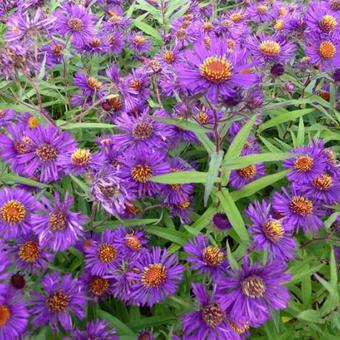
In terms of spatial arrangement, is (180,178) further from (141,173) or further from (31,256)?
(31,256)

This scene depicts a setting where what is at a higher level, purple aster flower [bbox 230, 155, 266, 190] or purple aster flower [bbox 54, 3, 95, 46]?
purple aster flower [bbox 54, 3, 95, 46]

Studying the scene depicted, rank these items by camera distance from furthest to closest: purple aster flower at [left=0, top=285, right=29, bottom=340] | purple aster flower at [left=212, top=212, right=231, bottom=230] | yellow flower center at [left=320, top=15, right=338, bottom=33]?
1. yellow flower center at [left=320, top=15, right=338, bottom=33]
2. purple aster flower at [left=212, top=212, right=231, bottom=230]
3. purple aster flower at [left=0, top=285, right=29, bottom=340]

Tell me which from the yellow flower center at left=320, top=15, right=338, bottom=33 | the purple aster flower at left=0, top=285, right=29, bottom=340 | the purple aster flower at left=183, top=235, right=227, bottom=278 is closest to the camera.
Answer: the purple aster flower at left=0, top=285, right=29, bottom=340

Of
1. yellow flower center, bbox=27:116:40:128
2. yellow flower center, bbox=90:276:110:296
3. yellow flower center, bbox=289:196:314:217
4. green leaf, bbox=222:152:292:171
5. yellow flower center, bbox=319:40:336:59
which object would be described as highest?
yellow flower center, bbox=319:40:336:59

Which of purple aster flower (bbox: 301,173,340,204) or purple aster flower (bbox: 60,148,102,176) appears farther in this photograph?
purple aster flower (bbox: 301,173,340,204)

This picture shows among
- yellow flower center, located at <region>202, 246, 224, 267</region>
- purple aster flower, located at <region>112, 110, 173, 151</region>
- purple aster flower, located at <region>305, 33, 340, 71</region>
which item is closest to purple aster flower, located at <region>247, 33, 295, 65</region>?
purple aster flower, located at <region>305, 33, 340, 71</region>

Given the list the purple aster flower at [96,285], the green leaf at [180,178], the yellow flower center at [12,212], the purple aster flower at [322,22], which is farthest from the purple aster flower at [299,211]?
the purple aster flower at [322,22]

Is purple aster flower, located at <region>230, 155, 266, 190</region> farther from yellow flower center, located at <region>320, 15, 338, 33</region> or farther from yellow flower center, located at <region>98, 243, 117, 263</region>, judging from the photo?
yellow flower center, located at <region>320, 15, 338, 33</region>

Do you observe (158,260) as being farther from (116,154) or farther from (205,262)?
(116,154)
